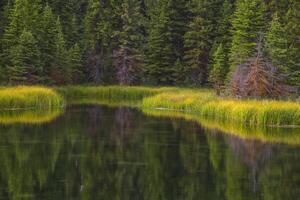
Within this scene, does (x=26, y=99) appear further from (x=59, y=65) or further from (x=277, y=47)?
(x=59, y=65)

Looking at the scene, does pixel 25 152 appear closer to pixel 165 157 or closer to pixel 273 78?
pixel 165 157

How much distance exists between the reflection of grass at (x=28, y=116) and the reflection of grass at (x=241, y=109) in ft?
30.9

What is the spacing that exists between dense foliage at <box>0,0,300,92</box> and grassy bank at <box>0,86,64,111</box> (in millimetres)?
8536

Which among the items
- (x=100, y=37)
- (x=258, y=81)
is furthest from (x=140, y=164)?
(x=100, y=37)

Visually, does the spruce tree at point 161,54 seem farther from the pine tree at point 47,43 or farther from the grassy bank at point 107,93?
the pine tree at point 47,43

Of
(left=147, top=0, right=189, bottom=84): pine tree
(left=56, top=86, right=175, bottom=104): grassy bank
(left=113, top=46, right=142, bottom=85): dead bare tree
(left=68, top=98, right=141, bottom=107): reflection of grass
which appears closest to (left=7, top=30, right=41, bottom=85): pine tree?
(left=56, top=86, right=175, bottom=104): grassy bank

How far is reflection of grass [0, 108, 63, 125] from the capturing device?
3694cm

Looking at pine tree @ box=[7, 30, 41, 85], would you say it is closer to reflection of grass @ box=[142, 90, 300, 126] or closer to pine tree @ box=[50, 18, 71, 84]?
pine tree @ box=[50, 18, 71, 84]

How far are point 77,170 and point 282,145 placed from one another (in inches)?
440

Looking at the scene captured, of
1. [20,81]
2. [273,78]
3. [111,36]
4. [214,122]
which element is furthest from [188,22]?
[214,122]

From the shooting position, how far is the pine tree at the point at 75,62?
223ft

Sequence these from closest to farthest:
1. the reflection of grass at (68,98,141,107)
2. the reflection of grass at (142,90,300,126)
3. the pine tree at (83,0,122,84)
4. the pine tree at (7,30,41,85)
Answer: the reflection of grass at (142,90,300,126) < the reflection of grass at (68,98,141,107) < the pine tree at (7,30,41,85) < the pine tree at (83,0,122,84)

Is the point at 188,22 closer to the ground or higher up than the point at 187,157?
higher up

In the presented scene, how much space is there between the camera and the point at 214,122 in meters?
38.3
